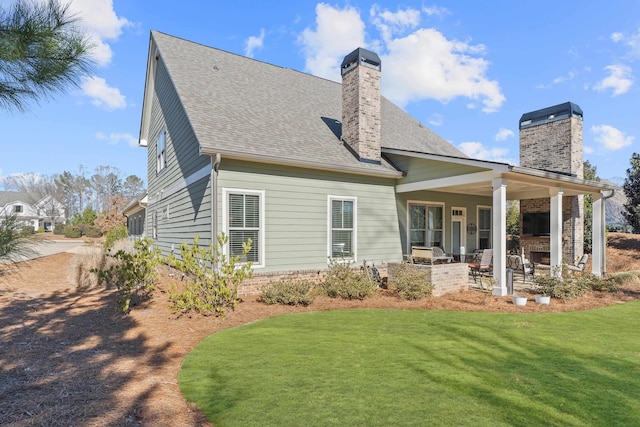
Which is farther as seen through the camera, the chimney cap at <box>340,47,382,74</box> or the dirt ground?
the chimney cap at <box>340,47,382,74</box>

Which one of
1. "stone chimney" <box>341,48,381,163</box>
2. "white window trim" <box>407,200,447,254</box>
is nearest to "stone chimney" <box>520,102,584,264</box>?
"white window trim" <box>407,200,447,254</box>

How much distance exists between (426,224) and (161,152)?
34.7 feet

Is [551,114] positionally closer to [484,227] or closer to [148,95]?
[484,227]

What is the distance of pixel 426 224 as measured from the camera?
12.9 metres

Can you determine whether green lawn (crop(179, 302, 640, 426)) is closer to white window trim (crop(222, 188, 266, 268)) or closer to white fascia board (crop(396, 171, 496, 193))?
white window trim (crop(222, 188, 266, 268))

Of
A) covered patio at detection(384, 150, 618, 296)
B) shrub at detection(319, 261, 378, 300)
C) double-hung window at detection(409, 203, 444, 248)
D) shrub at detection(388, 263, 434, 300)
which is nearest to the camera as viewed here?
shrub at detection(388, 263, 434, 300)

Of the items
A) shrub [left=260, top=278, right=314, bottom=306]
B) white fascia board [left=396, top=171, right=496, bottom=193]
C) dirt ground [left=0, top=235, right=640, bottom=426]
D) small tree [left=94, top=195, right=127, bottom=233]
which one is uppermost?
white fascia board [left=396, top=171, right=496, bottom=193]

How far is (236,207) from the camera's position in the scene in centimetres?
886

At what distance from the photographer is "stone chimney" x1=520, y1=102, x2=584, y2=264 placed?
13711mm

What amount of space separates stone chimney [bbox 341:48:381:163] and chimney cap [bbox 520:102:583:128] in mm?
7846

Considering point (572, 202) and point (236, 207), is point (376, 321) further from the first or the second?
point (572, 202)

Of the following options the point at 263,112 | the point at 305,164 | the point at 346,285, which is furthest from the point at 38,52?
the point at 263,112

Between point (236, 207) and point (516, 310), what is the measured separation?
267 inches

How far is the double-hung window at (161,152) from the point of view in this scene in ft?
44.5
